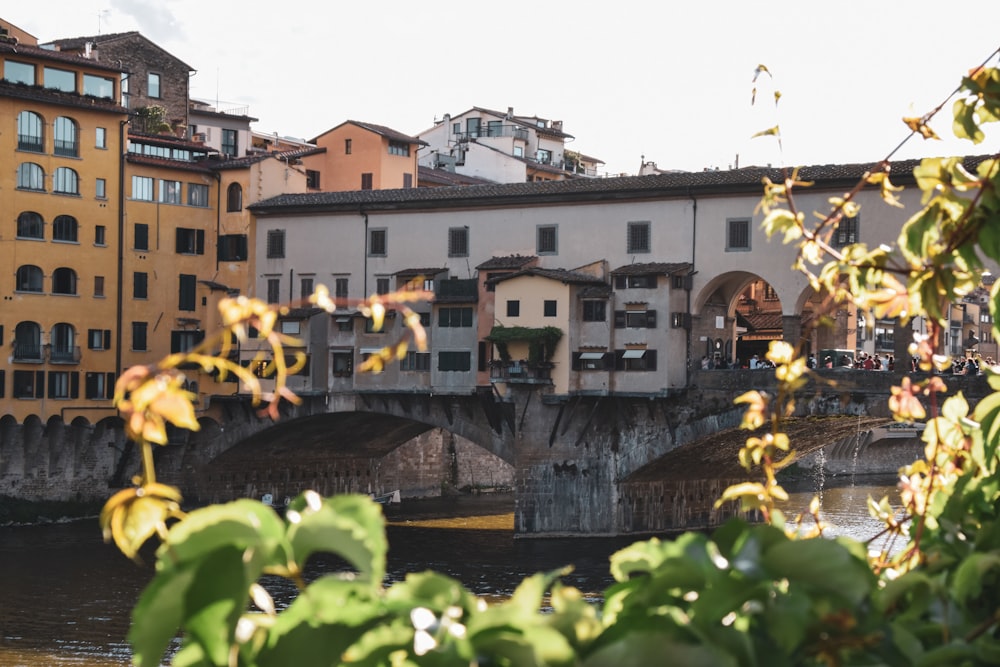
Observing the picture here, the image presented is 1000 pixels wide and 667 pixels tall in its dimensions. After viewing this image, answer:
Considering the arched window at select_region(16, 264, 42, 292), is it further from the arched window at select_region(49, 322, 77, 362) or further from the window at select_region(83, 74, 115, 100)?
the window at select_region(83, 74, 115, 100)

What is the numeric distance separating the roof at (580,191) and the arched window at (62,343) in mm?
7014

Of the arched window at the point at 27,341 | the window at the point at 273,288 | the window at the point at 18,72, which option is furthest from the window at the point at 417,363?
the window at the point at 18,72

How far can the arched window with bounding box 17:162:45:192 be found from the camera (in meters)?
45.8

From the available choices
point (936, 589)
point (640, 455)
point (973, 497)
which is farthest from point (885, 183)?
point (640, 455)

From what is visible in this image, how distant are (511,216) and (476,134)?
36.6 m

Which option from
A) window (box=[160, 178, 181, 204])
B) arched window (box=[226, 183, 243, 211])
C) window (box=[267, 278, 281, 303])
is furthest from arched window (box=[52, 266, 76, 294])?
window (box=[267, 278, 281, 303])

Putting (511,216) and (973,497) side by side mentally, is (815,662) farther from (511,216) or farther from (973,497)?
(511,216)

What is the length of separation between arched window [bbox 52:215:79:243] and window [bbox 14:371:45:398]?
426cm

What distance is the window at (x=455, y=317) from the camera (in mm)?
44094

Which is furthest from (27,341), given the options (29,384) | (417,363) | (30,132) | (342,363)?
(417,363)

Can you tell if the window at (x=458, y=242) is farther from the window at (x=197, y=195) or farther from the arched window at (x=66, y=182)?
the arched window at (x=66, y=182)

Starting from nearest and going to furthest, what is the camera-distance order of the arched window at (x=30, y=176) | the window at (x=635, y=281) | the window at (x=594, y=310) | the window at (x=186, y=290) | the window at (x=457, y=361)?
the window at (x=635, y=281), the window at (x=594, y=310), the window at (x=457, y=361), the arched window at (x=30, y=176), the window at (x=186, y=290)

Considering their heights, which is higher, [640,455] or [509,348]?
[509,348]

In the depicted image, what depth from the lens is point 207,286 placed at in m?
49.6
